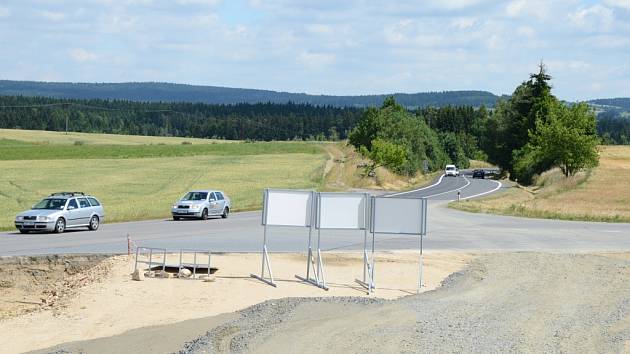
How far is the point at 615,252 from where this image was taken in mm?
32656

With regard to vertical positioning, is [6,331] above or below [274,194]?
below

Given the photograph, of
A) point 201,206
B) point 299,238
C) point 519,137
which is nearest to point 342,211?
point 299,238

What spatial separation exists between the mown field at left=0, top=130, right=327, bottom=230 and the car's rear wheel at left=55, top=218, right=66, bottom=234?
17.4 feet

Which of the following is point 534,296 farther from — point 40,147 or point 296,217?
point 40,147

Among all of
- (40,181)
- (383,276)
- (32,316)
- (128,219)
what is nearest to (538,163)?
(40,181)

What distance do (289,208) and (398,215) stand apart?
2796 millimetres

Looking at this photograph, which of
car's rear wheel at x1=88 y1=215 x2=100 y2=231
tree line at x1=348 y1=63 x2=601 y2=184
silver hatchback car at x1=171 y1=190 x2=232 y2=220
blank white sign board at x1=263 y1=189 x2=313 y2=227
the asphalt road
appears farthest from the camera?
tree line at x1=348 y1=63 x2=601 y2=184

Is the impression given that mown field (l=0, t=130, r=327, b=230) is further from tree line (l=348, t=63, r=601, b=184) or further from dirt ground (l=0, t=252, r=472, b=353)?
dirt ground (l=0, t=252, r=472, b=353)

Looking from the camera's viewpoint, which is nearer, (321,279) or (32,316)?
(32,316)

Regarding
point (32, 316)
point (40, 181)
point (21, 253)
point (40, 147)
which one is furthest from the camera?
point (40, 147)

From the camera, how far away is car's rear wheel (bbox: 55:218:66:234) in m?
36.3

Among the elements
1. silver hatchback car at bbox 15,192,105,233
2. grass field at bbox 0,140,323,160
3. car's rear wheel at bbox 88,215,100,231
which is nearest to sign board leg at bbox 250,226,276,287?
silver hatchback car at bbox 15,192,105,233

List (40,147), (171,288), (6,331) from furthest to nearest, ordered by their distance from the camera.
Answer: (40,147) < (171,288) < (6,331)

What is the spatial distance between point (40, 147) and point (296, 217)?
9718cm
